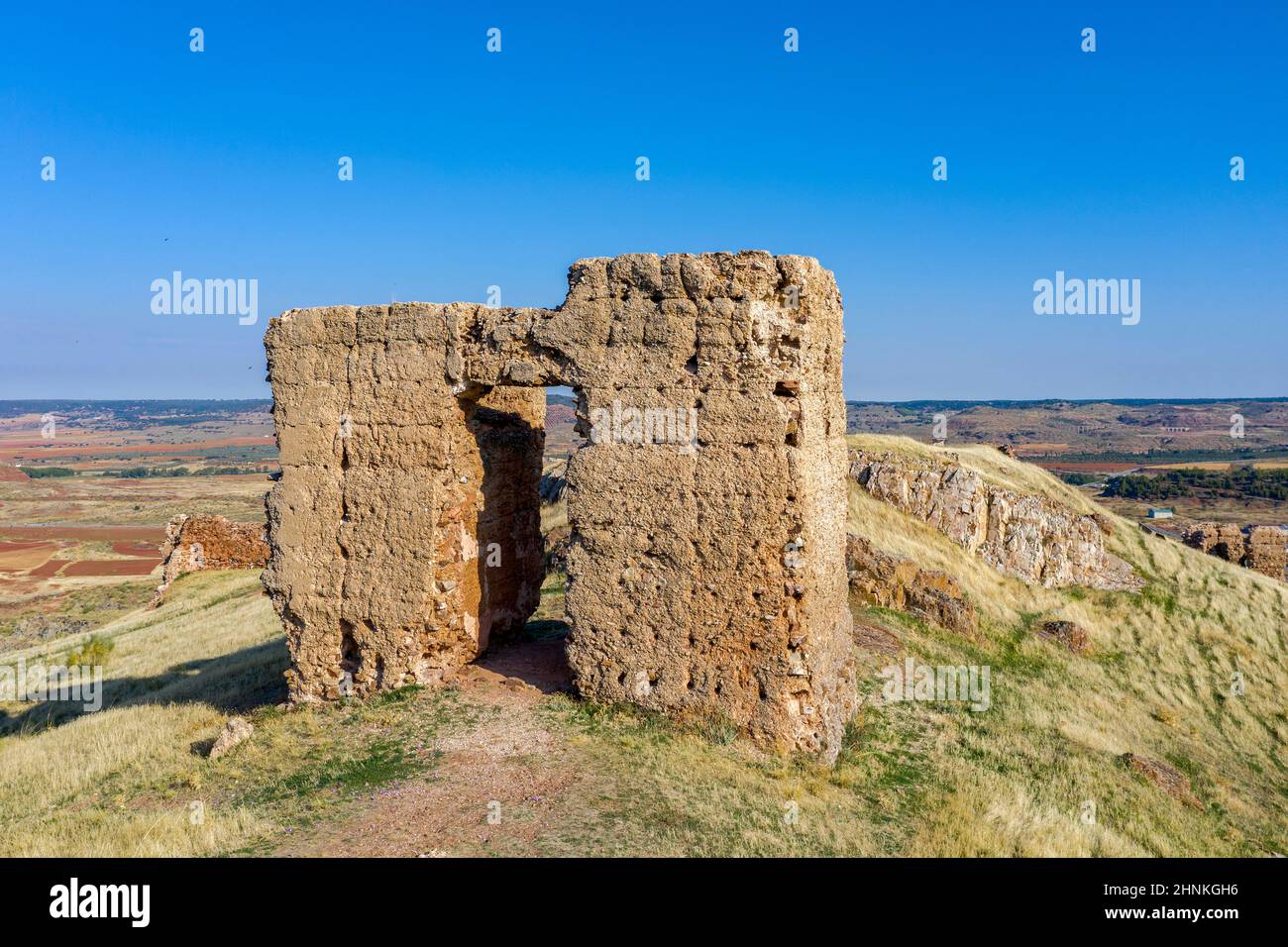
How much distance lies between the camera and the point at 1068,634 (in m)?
17.8

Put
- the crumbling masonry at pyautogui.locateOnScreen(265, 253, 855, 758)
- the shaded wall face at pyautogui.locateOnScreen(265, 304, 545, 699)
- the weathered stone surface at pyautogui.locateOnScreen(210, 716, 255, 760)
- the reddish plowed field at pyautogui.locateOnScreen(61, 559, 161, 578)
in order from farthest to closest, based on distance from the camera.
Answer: the reddish plowed field at pyautogui.locateOnScreen(61, 559, 161, 578), the shaded wall face at pyautogui.locateOnScreen(265, 304, 545, 699), the weathered stone surface at pyautogui.locateOnScreen(210, 716, 255, 760), the crumbling masonry at pyautogui.locateOnScreen(265, 253, 855, 758)

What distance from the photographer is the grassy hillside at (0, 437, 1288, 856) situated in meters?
7.25

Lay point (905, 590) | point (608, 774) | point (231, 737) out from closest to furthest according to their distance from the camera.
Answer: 1. point (608, 774)
2. point (231, 737)
3. point (905, 590)

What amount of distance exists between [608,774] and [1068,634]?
534 inches

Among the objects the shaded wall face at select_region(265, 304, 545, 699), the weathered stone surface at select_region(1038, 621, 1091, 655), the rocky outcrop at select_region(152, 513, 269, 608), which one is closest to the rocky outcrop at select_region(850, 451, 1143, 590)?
the weathered stone surface at select_region(1038, 621, 1091, 655)

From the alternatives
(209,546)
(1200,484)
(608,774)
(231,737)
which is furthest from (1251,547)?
(1200,484)

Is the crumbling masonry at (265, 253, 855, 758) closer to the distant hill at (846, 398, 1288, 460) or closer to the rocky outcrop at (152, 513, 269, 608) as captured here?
the rocky outcrop at (152, 513, 269, 608)

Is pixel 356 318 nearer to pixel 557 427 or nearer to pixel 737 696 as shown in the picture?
pixel 737 696

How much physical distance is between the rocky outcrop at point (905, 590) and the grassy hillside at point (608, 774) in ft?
1.99

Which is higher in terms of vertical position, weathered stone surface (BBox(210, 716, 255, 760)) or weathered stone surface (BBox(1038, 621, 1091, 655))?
weathered stone surface (BBox(210, 716, 255, 760))

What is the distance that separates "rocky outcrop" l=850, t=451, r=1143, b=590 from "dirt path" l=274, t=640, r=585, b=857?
14528mm

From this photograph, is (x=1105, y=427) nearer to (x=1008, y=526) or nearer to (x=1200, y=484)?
(x=1200, y=484)

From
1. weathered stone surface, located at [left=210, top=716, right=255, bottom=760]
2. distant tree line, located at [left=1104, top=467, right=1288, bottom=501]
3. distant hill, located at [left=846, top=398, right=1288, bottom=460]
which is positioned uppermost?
distant hill, located at [left=846, top=398, right=1288, bottom=460]

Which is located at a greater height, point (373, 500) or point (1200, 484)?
Answer: point (373, 500)
